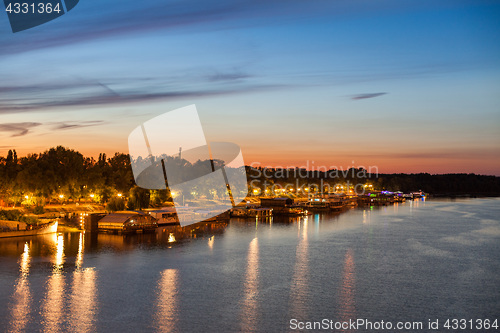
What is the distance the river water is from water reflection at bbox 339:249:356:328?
0.06 m

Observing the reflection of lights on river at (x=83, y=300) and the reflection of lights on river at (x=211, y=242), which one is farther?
the reflection of lights on river at (x=211, y=242)

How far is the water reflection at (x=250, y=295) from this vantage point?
20.7m

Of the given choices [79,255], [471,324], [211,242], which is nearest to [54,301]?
[79,255]

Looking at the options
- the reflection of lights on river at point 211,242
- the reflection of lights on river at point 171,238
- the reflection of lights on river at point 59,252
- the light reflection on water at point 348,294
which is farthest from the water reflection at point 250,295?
the reflection of lights on river at point 59,252

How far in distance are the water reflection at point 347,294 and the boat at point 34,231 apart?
27616 mm

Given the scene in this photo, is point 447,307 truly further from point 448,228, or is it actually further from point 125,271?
point 448,228

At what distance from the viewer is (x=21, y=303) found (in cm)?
2255

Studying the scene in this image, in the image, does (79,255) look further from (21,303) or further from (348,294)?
(348,294)

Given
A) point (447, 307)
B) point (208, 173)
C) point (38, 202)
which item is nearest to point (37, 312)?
point (447, 307)

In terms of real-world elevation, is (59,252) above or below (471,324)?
above

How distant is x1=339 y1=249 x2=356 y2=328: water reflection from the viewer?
22.2 meters

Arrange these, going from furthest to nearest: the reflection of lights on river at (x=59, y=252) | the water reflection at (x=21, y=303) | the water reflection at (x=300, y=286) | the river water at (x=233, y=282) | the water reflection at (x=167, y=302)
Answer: the reflection of lights on river at (x=59, y=252) < the water reflection at (x=300, y=286) < the river water at (x=233, y=282) < the water reflection at (x=167, y=302) < the water reflection at (x=21, y=303)

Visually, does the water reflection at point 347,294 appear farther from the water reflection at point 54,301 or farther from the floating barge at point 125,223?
the floating barge at point 125,223

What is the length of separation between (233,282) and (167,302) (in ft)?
17.0
